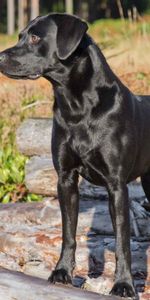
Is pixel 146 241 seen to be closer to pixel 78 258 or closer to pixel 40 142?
pixel 78 258

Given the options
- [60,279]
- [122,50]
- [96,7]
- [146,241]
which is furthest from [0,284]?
[96,7]

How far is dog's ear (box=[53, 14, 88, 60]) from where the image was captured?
4.90m

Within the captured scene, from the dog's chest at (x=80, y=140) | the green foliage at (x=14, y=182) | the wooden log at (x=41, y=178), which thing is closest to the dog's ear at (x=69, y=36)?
the dog's chest at (x=80, y=140)

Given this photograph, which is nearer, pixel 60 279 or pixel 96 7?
pixel 60 279

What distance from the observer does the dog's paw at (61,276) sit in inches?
200

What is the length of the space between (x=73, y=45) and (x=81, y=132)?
610 millimetres

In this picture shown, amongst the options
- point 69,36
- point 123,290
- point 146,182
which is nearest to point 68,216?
point 123,290

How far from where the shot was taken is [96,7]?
1553 inches

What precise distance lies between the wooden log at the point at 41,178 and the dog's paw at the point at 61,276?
8.43ft

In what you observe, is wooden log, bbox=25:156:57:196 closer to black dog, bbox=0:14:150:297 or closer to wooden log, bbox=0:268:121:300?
black dog, bbox=0:14:150:297

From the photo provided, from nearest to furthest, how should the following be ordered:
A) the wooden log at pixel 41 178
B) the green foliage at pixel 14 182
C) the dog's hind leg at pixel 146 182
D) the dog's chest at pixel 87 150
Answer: the dog's chest at pixel 87 150, the dog's hind leg at pixel 146 182, the wooden log at pixel 41 178, the green foliage at pixel 14 182

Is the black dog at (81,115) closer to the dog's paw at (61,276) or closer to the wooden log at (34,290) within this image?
the dog's paw at (61,276)

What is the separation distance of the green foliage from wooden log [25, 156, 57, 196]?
8.0 inches

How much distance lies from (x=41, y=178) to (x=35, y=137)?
705mm
